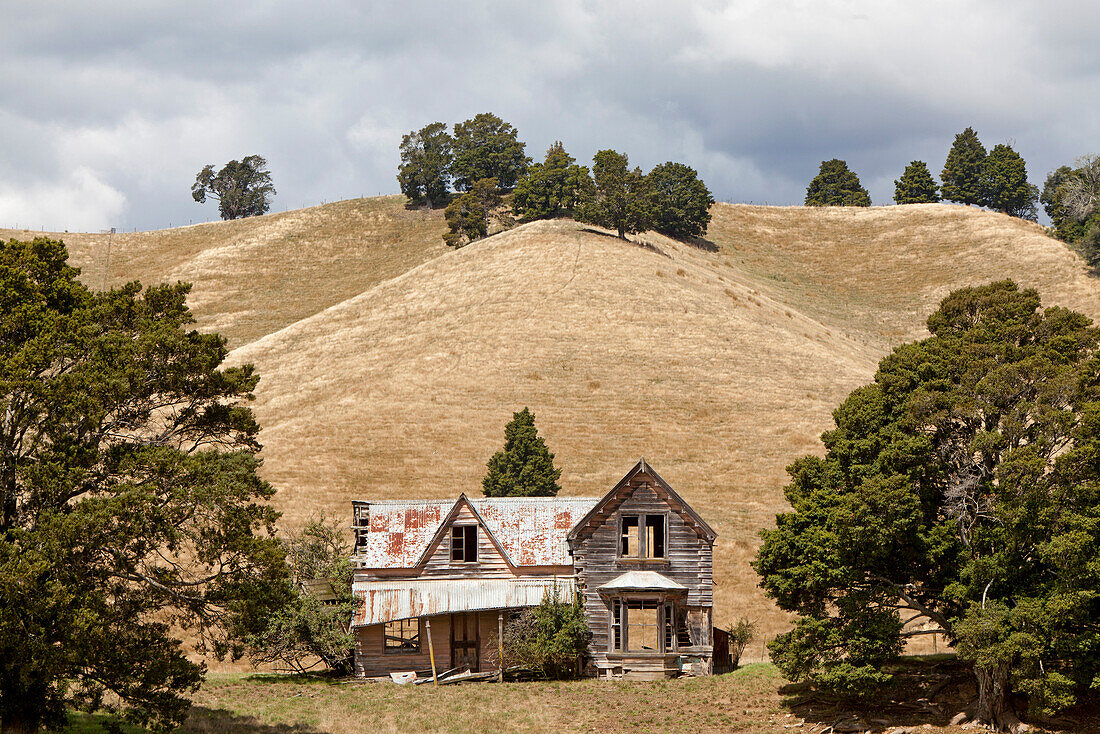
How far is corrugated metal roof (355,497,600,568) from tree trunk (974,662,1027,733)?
53.9 ft

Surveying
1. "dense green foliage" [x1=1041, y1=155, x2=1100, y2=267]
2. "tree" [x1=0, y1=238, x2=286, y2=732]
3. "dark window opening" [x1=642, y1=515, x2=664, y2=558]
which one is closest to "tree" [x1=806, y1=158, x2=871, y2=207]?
"dense green foliage" [x1=1041, y1=155, x2=1100, y2=267]

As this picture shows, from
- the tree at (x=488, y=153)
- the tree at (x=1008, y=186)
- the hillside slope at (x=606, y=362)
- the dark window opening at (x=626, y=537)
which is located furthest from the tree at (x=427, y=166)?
the dark window opening at (x=626, y=537)

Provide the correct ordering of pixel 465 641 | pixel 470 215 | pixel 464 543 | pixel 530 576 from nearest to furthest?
pixel 465 641 → pixel 530 576 → pixel 464 543 → pixel 470 215

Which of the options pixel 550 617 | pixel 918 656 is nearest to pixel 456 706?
pixel 550 617

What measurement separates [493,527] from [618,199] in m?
85.8

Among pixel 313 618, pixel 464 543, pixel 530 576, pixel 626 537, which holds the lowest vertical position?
pixel 313 618

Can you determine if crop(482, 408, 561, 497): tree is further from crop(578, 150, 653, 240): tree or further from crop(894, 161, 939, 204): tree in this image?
crop(894, 161, 939, 204): tree

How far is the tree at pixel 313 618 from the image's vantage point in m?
38.3

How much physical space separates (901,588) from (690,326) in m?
62.8

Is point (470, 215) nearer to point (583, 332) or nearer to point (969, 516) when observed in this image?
point (583, 332)

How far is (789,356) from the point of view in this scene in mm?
90000

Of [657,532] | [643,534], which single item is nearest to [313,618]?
[643,534]

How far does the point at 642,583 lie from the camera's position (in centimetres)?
3953

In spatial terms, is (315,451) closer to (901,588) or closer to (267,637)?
(267,637)
